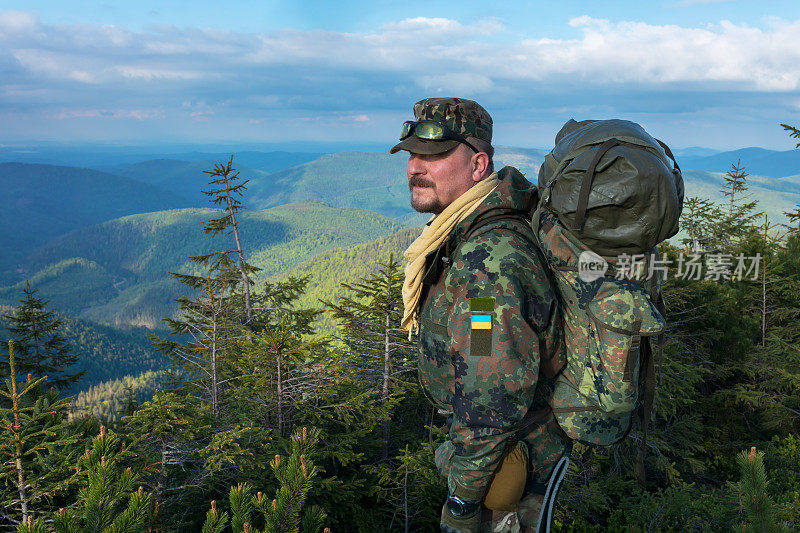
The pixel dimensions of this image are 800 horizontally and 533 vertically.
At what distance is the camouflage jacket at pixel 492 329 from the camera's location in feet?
8.64

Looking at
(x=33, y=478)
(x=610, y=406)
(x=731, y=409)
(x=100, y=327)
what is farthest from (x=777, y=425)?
(x=100, y=327)

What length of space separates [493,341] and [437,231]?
0.93 meters

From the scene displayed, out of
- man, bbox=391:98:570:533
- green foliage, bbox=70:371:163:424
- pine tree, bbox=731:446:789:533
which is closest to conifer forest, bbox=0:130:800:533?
pine tree, bbox=731:446:789:533

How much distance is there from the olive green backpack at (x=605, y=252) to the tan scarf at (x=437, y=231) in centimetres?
44

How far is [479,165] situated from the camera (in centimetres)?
328

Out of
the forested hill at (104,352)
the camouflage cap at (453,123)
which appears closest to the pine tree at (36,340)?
the camouflage cap at (453,123)

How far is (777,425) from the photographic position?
12367 mm

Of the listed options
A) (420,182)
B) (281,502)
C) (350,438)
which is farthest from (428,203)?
(350,438)

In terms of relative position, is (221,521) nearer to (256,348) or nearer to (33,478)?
(33,478)

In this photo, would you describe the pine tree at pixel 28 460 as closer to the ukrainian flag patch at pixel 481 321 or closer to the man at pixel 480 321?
the man at pixel 480 321

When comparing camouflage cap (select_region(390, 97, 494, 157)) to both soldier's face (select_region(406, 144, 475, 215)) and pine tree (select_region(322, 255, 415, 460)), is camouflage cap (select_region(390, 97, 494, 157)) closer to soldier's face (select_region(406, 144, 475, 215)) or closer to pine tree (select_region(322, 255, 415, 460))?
soldier's face (select_region(406, 144, 475, 215))

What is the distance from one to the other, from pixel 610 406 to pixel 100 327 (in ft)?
719

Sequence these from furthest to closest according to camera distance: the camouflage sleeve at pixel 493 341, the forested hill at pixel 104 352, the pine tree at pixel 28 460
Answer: the forested hill at pixel 104 352, the pine tree at pixel 28 460, the camouflage sleeve at pixel 493 341

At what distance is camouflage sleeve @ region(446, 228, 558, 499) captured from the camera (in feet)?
8.63
